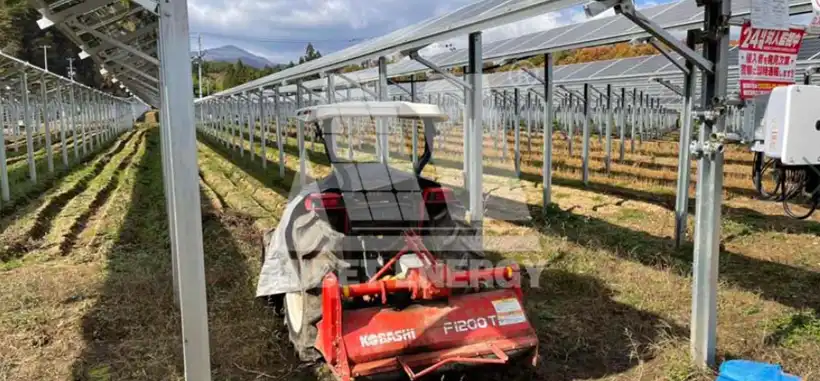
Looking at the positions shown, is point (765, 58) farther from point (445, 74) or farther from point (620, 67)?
point (620, 67)

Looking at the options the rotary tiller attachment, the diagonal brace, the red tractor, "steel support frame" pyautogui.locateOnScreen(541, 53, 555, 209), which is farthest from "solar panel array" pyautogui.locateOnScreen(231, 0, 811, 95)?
the rotary tiller attachment

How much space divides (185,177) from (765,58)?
3316mm

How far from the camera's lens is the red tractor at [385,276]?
133 inches

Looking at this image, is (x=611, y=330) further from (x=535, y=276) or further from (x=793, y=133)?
(x=793, y=133)

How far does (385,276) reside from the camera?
409 centimetres

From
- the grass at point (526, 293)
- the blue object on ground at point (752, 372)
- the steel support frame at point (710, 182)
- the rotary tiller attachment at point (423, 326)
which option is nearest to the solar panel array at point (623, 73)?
the grass at point (526, 293)

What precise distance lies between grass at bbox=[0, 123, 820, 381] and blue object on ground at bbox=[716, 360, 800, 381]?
607 mm

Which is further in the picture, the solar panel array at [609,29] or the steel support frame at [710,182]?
the solar panel array at [609,29]

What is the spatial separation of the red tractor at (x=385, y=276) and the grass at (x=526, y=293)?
1.36ft

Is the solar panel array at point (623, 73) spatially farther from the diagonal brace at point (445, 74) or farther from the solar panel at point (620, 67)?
the diagonal brace at point (445, 74)

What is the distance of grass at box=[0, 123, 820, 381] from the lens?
3.90 m

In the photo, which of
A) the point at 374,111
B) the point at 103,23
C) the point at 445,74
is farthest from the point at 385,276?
A: the point at 103,23

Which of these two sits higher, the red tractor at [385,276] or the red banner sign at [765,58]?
the red banner sign at [765,58]

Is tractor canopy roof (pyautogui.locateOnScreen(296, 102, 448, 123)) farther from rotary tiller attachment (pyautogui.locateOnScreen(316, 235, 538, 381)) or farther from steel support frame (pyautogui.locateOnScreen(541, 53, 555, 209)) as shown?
steel support frame (pyautogui.locateOnScreen(541, 53, 555, 209))
